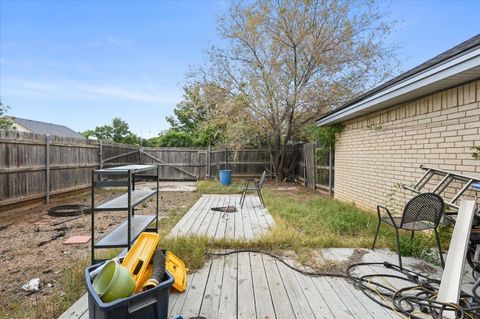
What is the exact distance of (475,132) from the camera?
115 inches

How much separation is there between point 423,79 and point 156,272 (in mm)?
3502

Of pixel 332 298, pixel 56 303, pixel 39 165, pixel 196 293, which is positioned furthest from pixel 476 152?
pixel 39 165

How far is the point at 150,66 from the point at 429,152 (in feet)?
41.3

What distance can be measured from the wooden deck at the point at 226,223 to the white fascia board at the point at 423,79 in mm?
2631

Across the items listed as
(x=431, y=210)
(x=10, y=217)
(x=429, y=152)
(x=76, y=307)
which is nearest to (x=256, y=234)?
(x=431, y=210)

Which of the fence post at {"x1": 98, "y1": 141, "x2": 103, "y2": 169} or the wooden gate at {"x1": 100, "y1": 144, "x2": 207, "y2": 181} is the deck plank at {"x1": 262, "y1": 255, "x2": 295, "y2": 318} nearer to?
the fence post at {"x1": 98, "y1": 141, "x2": 103, "y2": 169}

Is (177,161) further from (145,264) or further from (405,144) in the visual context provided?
(145,264)

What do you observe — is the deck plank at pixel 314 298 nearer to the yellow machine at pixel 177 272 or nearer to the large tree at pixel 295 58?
the yellow machine at pixel 177 272

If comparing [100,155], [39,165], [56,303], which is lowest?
[56,303]

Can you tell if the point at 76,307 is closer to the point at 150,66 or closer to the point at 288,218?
the point at 288,218

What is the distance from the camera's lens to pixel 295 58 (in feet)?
30.7

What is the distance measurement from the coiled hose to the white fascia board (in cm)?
312

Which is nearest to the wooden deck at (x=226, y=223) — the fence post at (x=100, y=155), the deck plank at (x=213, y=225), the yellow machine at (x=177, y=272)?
the deck plank at (x=213, y=225)

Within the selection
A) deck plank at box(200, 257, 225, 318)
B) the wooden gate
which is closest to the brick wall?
deck plank at box(200, 257, 225, 318)
